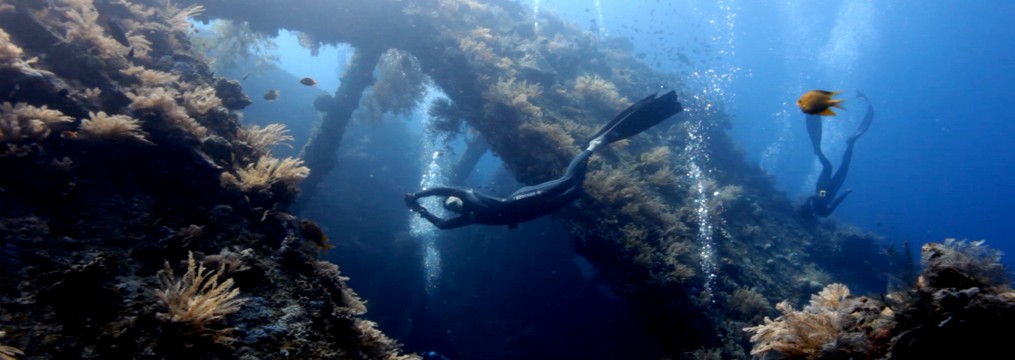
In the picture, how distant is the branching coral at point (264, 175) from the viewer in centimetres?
445

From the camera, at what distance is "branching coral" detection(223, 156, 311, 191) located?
445 cm

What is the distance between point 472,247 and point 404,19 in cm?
858

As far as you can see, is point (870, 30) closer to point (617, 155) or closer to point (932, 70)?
point (932, 70)

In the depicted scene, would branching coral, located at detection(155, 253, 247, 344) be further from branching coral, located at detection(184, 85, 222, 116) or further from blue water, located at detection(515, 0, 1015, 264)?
blue water, located at detection(515, 0, 1015, 264)

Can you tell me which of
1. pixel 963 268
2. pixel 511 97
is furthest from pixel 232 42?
pixel 963 268

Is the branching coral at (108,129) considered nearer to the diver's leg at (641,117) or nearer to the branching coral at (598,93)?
the diver's leg at (641,117)

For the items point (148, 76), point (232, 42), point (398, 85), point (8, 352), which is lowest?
point (8, 352)

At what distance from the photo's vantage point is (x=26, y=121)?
3.56m

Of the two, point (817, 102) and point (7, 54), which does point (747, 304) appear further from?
point (7, 54)

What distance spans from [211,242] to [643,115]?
825 cm

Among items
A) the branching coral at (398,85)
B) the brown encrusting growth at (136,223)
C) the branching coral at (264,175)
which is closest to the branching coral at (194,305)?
the brown encrusting growth at (136,223)

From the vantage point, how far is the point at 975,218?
97.6 m

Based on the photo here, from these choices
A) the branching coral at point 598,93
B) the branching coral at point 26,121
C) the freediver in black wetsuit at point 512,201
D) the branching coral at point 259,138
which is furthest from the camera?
the branching coral at point 598,93

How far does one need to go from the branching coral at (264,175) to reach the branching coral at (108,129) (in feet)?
2.86
